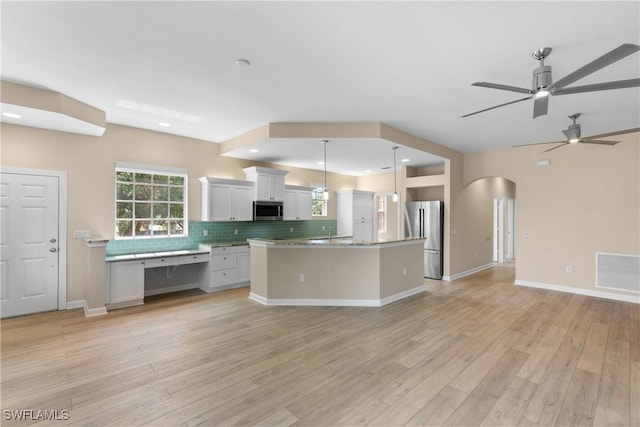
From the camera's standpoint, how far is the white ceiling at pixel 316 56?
82.6 inches

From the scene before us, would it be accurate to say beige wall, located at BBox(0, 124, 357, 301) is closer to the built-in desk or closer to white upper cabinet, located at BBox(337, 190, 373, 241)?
the built-in desk

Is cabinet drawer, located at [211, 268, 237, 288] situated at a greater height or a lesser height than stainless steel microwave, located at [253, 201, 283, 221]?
lesser

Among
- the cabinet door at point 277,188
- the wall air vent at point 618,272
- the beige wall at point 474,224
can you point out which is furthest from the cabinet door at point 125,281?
the wall air vent at point 618,272

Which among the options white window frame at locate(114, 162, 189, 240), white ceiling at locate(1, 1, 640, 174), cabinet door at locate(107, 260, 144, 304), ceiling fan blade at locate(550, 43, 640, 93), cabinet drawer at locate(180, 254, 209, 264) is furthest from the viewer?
cabinet drawer at locate(180, 254, 209, 264)

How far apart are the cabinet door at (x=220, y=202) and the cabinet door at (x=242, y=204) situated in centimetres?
11

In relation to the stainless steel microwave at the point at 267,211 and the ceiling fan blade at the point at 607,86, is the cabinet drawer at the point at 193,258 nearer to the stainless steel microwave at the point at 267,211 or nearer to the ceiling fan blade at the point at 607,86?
the stainless steel microwave at the point at 267,211

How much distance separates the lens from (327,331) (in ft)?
11.6

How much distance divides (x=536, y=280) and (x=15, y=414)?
24.9 feet

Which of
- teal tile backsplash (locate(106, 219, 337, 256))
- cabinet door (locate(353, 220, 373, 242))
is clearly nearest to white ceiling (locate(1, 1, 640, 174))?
teal tile backsplash (locate(106, 219, 337, 256))

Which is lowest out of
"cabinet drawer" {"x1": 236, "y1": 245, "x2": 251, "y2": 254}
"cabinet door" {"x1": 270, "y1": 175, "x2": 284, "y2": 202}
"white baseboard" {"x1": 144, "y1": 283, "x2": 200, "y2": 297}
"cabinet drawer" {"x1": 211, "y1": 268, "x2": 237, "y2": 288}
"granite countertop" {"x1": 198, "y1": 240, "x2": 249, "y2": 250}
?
"white baseboard" {"x1": 144, "y1": 283, "x2": 200, "y2": 297}

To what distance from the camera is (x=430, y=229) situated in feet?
21.8

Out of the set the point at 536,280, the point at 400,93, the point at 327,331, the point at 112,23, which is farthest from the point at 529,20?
the point at 536,280

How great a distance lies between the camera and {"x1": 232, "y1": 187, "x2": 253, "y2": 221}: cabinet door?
595 centimetres

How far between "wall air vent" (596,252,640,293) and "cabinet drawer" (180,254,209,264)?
7093 mm
